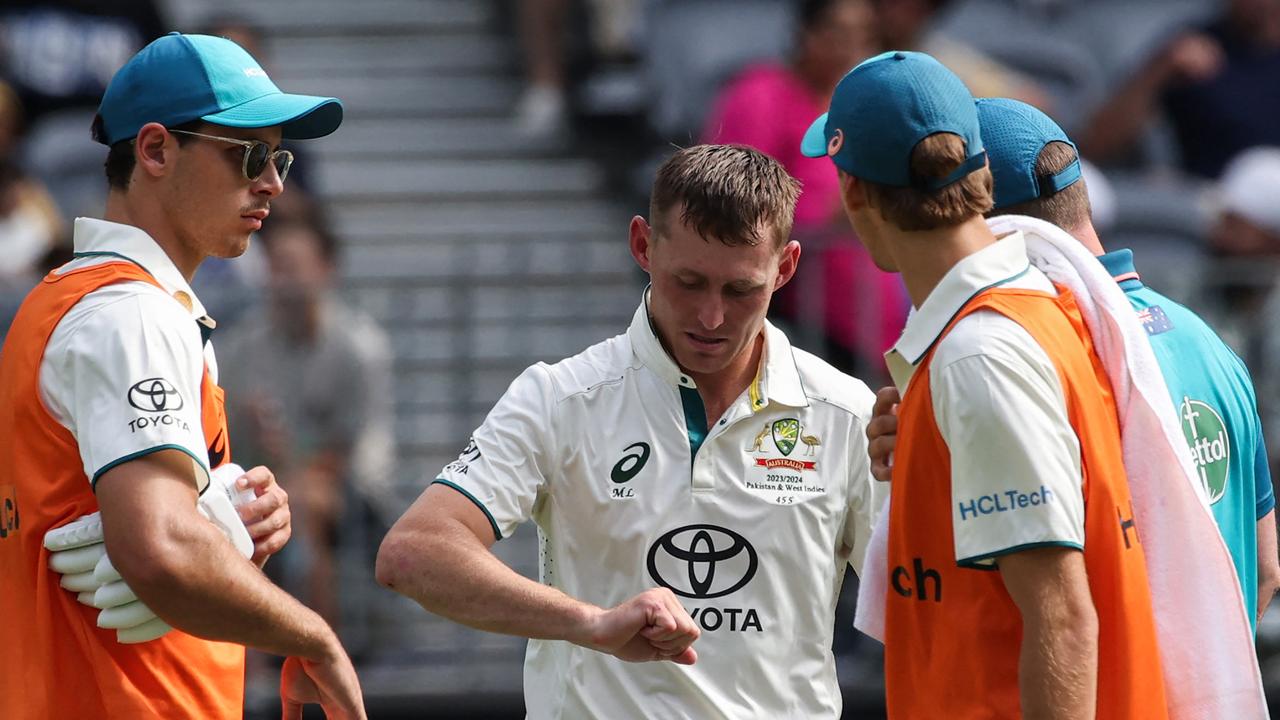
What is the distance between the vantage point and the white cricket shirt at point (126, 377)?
3.07 m

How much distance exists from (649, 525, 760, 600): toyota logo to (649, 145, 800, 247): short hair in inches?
24.9

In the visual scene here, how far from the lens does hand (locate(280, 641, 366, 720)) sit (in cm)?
331

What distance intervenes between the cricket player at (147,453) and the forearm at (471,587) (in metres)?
0.21

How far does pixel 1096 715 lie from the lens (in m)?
2.90

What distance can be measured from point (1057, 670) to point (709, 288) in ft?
3.62

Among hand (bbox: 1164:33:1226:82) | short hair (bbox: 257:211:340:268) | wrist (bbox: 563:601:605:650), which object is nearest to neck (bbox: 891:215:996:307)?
wrist (bbox: 563:601:605:650)

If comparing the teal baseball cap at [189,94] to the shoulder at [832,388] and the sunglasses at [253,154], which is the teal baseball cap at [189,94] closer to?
the sunglasses at [253,154]

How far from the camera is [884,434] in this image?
3258mm

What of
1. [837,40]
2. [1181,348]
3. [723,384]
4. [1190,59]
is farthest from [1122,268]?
[1190,59]

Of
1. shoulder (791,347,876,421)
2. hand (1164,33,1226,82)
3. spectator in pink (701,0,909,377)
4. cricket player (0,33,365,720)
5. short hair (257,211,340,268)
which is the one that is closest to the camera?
cricket player (0,33,365,720)

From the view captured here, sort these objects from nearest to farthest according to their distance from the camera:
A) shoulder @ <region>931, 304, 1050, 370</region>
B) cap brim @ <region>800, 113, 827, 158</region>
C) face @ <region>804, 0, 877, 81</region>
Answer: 1. shoulder @ <region>931, 304, 1050, 370</region>
2. cap brim @ <region>800, 113, 827, 158</region>
3. face @ <region>804, 0, 877, 81</region>

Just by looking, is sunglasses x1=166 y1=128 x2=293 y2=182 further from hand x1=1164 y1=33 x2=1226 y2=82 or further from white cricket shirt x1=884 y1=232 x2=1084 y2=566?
hand x1=1164 y1=33 x2=1226 y2=82

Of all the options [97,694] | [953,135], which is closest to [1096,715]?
[953,135]

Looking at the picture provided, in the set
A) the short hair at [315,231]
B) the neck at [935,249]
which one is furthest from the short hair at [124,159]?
the short hair at [315,231]
